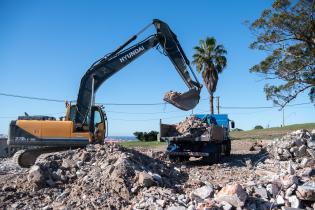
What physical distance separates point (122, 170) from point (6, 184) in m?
3.31

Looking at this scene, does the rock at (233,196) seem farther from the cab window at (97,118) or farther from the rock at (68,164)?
the cab window at (97,118)

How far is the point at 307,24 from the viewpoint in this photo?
2586 cm

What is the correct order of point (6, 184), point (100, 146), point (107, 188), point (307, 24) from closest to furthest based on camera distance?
1. point (107, 188)
2. point (6, 184)
3. point (100, 146)
4. point (307, 24)

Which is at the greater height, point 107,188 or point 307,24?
point 307,24

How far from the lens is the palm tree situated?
3897 centimetres

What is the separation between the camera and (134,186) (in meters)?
10.4

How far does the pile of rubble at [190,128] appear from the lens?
1769 centimetres

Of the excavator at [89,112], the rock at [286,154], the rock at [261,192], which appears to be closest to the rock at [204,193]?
the rock at [261,192]

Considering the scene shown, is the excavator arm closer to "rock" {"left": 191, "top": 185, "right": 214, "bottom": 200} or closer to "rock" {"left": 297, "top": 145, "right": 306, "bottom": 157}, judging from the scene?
"rock" {"left": 297, "top": 145, "right": 306, "bottom": 157}

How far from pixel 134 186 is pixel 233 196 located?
279 cm

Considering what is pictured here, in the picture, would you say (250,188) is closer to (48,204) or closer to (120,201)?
(120,201)

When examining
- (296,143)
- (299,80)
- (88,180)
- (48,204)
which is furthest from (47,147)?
(299,80)

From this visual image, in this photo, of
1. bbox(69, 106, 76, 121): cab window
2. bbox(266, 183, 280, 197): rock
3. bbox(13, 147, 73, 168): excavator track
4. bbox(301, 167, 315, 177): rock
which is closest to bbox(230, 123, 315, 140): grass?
bbox(69, 106, 76, 121): cab window

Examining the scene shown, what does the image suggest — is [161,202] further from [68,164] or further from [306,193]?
[68,164]
